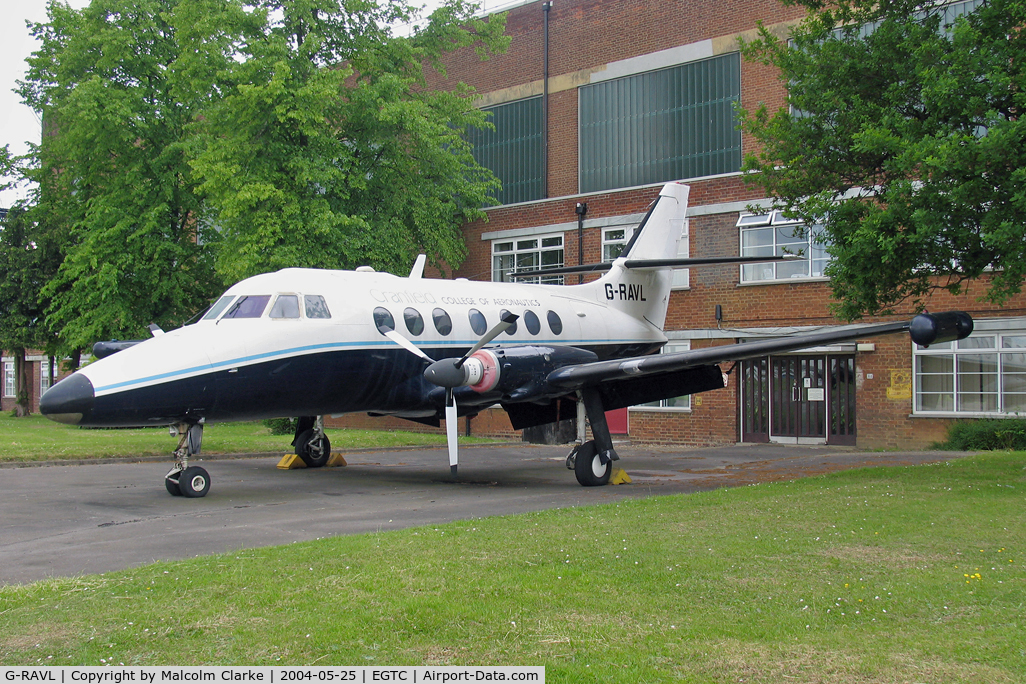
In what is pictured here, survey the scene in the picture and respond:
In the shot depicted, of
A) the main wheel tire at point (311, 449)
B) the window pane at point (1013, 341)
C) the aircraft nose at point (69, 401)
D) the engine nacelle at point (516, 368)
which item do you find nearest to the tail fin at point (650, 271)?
the engine nacelle at point (516, 368)

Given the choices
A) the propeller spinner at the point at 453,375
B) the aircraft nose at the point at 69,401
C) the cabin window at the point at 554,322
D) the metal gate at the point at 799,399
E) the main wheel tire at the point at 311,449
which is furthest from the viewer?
the metal gate at the point at 799,399

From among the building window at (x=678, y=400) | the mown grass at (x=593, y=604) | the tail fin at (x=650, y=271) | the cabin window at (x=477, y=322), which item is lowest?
the mown grass at (x=593, y=604)

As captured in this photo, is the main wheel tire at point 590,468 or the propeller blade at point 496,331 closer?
the propeller blade at point 496,331

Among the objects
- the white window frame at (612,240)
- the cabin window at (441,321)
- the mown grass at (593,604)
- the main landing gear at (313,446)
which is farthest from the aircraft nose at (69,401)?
the white window frame at (612,240)

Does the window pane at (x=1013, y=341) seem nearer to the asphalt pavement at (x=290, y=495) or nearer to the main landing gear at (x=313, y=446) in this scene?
the asphalt pavement at (x=290, y=495)

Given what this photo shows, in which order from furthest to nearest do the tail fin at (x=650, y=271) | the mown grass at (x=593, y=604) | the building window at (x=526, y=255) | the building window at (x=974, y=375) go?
the building window at (x=526, y=255), the building window at (x=974, y=375), the tail fin at (x=650, y=271), the mown grass at (x=593, y=604)

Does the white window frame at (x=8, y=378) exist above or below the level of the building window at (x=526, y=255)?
below

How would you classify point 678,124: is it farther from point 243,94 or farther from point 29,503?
point 29,503

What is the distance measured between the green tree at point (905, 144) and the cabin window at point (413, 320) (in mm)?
6401

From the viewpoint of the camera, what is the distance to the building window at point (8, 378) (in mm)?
53500

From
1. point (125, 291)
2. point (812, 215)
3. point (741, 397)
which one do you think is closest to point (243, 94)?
point (125, 291)

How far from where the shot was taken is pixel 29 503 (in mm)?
12352

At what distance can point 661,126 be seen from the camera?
1102 inches

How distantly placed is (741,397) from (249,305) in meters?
15.8
